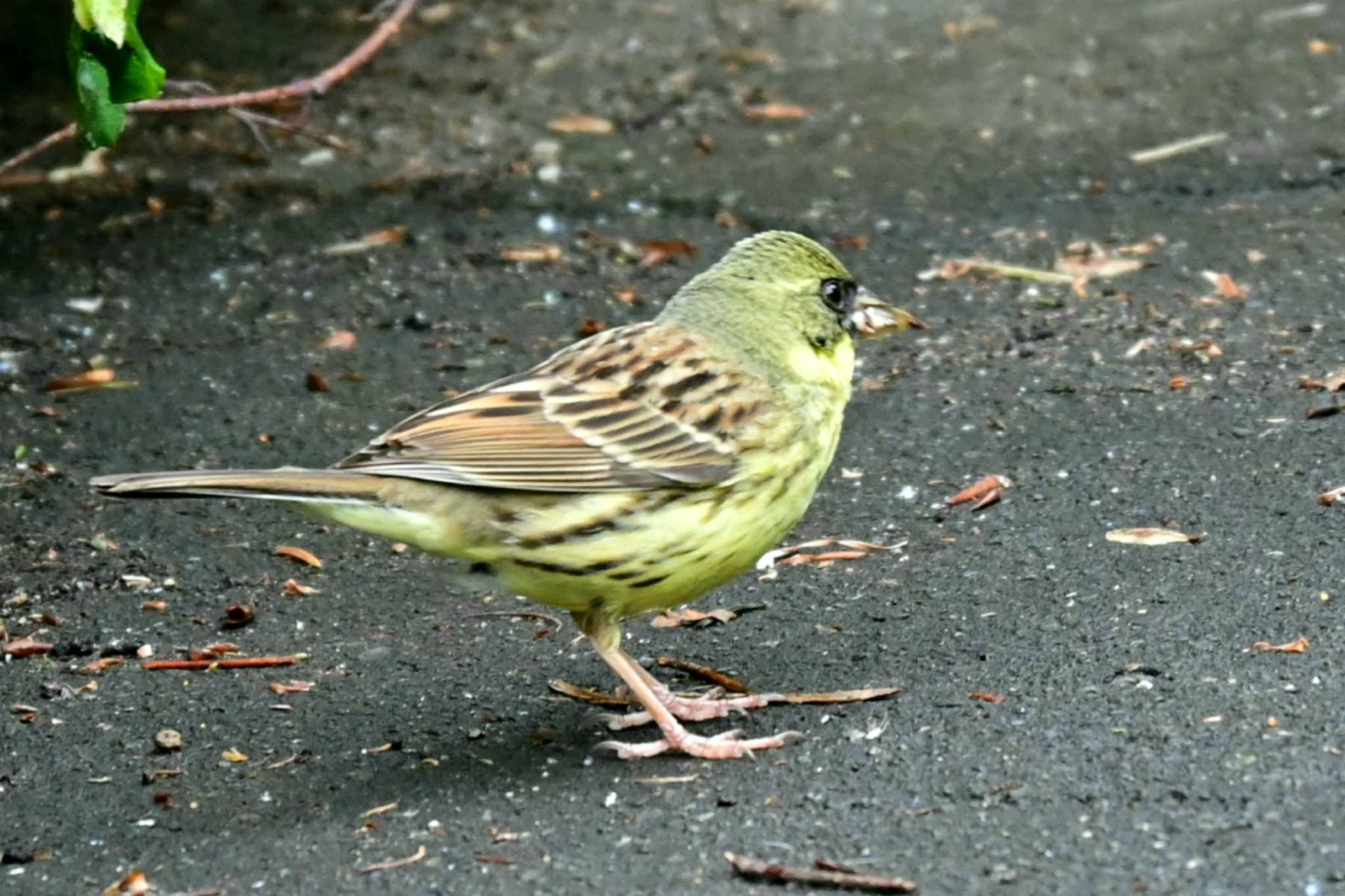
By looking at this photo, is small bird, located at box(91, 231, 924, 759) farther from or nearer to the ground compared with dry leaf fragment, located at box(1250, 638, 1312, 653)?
farther from the ground

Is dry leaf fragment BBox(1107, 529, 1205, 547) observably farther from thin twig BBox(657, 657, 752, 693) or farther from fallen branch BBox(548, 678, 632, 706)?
fallen branch BBox(548, 678, 632, 706)

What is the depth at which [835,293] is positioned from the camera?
527cm

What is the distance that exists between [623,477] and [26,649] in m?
2.00

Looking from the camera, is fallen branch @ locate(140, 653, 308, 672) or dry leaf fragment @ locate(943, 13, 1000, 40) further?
dry leaf fragment @ locate(943, 13, 1000, 40)

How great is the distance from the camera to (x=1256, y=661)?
468cm

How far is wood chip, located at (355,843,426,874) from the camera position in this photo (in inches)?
162

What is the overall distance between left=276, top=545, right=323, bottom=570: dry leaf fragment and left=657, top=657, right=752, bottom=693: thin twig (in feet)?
4.44

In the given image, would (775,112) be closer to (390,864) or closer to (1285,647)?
(1285,647)

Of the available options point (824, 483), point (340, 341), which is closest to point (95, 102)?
point (824, 483)

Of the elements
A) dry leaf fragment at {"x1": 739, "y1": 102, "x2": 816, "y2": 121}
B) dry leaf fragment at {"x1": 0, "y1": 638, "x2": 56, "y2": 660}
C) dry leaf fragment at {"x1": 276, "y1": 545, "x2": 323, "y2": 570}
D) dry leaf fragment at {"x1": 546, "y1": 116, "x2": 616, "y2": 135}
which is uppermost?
dry leaf fragment at {"x1": 546, "y1": 116, "x2": 616, "y2": 135}

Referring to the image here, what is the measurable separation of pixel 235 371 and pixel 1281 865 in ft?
16.6

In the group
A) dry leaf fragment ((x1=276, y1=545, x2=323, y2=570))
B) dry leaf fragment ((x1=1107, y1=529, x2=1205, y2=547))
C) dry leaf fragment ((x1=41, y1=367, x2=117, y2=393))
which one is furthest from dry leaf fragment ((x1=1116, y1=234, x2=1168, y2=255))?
dry leaf fragment ((x1=41, y1=367, x2=117, y2=393))

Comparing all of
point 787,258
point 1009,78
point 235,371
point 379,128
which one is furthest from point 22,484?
point 1009,78

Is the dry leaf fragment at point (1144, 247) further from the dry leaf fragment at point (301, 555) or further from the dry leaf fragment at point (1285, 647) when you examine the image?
the dry leaf fragment at point (301, 555)
